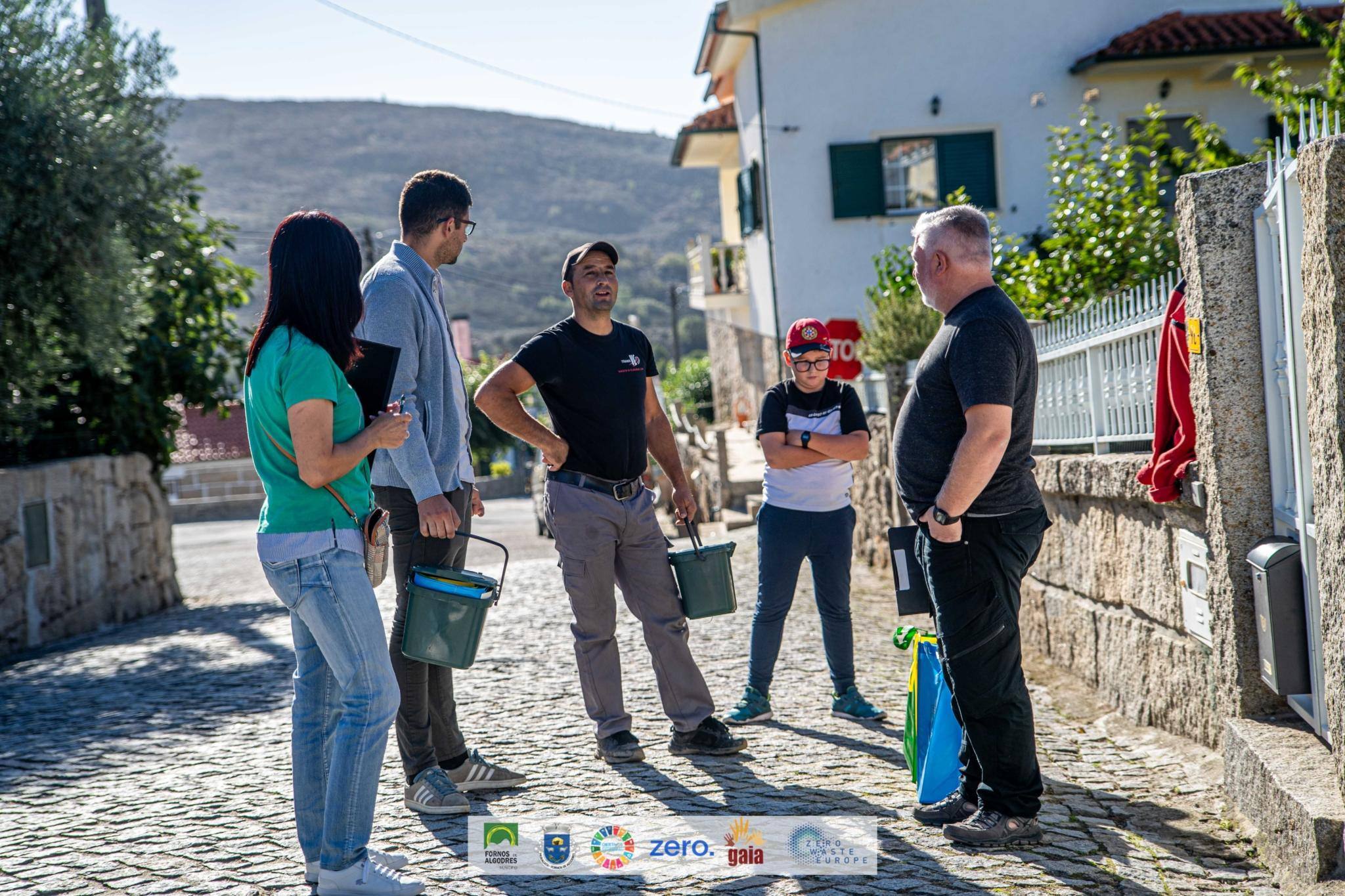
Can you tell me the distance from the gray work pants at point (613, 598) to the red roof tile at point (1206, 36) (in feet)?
50.3

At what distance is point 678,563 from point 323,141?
167779 mm

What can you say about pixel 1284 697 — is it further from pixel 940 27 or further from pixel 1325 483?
pixel 940 27

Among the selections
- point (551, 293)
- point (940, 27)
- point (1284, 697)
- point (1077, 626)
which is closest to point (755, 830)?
point (1284, 697)

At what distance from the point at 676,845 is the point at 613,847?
193mm

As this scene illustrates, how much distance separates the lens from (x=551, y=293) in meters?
101

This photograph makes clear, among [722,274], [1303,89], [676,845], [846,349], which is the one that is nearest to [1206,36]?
[846,349]

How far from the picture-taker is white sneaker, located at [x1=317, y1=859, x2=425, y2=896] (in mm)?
3363

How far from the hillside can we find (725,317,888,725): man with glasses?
9486 centimetres

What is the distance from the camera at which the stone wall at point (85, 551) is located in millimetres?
9664

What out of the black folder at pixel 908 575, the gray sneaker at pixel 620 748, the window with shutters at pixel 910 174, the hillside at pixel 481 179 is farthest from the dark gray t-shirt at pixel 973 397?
the hillside at pixel 481 179

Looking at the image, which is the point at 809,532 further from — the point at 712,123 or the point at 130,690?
the point at 712,123

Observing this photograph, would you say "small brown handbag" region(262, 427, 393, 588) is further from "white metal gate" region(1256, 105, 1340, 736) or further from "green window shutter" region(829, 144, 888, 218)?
"green window shutter" region(829, 144, 888, 218)

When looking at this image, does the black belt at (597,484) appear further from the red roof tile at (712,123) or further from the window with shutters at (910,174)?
the red roof tile at (712,123)

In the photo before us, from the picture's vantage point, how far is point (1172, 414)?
4.82 meters
